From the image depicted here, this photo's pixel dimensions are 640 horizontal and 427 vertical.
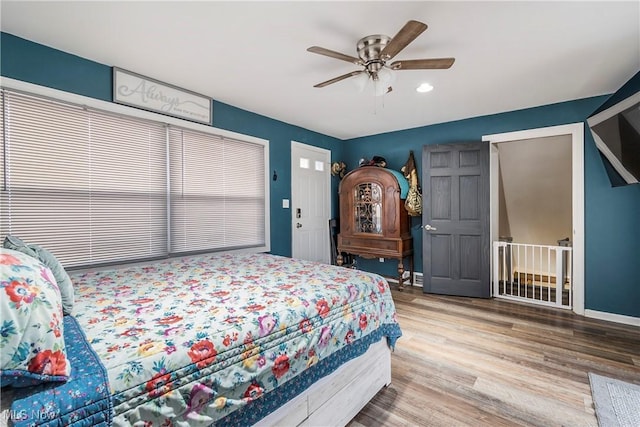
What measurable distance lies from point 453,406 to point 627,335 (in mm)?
2220

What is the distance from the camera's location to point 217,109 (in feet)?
10.9

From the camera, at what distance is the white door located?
4.34 meters

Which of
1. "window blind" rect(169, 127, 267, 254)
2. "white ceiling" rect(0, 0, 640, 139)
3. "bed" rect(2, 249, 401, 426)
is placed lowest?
"bed" rect(2, 249, 401, 426)

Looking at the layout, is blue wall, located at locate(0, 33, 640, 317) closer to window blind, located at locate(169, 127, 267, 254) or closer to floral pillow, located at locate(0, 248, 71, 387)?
window blind, located at locate(169, 127, 267, 254)

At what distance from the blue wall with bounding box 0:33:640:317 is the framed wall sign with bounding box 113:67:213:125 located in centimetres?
10

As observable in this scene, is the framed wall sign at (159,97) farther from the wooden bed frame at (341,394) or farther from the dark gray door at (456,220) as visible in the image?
the dark gray door at (456,220)

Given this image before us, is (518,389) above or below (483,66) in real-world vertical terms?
below

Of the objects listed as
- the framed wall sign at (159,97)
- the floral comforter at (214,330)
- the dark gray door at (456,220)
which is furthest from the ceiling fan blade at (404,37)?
the dark gray door at (456,220)

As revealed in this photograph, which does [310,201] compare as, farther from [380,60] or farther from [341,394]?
[341,394]

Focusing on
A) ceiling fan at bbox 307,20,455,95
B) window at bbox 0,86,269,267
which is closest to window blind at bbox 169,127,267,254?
window at bbox 0,86,269,267

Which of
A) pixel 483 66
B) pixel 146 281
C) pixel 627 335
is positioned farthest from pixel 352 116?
pixel 627 335

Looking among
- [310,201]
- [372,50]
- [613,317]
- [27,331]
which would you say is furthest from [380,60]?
[613,317]

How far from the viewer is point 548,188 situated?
4.77 metres

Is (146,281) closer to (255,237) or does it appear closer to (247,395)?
(247,395)
